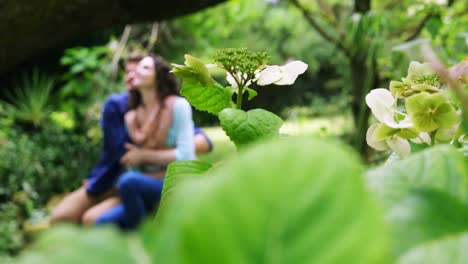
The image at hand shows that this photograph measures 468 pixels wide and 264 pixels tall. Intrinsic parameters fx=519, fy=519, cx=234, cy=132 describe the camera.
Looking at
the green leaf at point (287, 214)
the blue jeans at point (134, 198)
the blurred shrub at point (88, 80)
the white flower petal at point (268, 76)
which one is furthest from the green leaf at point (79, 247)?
the blurred shrub at point (88, 80)

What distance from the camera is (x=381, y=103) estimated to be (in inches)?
14.6

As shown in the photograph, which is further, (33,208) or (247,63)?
(33,208)

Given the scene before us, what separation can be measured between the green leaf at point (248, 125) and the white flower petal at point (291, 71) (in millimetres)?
66

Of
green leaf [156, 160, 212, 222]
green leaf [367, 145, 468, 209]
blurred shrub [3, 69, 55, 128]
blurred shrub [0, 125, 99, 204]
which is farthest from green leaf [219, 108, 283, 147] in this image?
blurred shrub [3, 69, 55, 128]

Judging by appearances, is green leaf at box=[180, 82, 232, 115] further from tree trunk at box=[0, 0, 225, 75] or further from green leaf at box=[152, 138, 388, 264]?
tree trunk at box=[0, 0, 225, 75]

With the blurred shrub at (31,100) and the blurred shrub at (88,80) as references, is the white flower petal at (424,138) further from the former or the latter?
the blurred shrub at (31,100)

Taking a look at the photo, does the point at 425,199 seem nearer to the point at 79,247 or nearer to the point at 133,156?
the point at 79,247

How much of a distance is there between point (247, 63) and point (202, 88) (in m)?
0.04

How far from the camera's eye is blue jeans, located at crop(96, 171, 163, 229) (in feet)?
8.70

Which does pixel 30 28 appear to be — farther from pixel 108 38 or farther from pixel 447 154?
pixel 447 154

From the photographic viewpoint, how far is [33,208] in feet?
13.2

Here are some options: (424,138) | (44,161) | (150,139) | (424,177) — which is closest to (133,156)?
(150,139)

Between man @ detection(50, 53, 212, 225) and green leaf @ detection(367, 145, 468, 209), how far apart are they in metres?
2.64

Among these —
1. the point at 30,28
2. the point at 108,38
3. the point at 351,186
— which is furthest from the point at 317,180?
the point at 108,38
